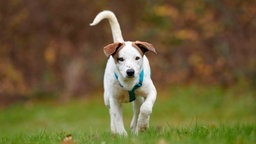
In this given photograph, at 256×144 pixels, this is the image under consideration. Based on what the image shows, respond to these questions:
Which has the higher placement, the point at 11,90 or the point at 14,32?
the point at 14,32

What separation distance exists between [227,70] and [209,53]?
1.00 metres

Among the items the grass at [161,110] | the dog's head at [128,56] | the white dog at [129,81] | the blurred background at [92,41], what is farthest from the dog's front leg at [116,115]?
the blurred background at [92,41]

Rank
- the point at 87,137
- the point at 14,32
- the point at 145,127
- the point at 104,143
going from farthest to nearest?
1. the point at 14,32
2. the point at 145,127
3. the point at 87,137
4. the point at 104,143

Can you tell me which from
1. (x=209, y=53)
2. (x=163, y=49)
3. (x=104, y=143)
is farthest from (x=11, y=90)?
(x=104, y=143)

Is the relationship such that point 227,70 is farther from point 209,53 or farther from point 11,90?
point 11,90

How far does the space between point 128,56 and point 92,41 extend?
34.5ft

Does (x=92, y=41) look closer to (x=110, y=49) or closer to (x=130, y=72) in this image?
(x=110, y=49)

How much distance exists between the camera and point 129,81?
6.53 meters

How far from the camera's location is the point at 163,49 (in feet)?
57.1

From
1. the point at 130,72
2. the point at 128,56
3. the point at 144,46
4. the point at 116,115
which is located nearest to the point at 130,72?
the point at 130,72

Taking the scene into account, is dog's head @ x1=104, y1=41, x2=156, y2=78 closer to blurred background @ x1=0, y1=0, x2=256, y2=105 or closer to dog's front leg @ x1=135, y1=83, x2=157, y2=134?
dog's front leg @ x1=135, y1=83, x2=157, y2=134

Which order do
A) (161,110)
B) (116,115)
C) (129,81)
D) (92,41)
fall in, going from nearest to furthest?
(129,81)
(116,115)
(161,110)
(92,41)

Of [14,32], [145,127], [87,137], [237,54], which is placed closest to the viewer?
[87,137]

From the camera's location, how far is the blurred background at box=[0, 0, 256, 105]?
53.2 feet
